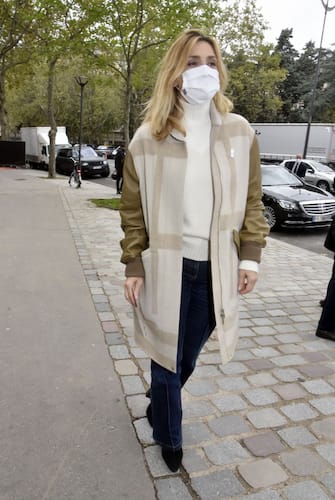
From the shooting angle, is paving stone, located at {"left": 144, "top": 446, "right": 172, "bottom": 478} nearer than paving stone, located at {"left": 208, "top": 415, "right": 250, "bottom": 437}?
Yes

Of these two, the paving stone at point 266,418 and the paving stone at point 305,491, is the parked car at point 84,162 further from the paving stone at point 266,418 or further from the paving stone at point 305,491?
the paving stone at point 305,491

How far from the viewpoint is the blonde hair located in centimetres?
206

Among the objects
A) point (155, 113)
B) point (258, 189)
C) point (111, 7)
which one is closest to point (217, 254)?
point (258, 189)

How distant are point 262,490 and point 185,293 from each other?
1065 mm

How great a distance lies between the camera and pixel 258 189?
7.43 feet

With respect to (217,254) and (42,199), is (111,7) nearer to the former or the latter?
(42,199)

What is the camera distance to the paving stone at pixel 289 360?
3620 millimetres

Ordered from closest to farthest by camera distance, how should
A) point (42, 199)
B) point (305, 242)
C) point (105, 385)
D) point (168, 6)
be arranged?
point (105, 385) < point (305, 242) < point (168, 6) < point (42, 199)

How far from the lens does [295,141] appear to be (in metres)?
29.9

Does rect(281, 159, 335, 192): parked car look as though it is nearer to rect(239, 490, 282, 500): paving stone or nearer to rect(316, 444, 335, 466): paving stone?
rect(316, 444, 335, 466): paving stone

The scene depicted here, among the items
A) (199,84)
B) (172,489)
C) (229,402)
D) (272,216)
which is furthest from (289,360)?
(272,216)

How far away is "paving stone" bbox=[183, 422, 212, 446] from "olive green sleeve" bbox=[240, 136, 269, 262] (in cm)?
113

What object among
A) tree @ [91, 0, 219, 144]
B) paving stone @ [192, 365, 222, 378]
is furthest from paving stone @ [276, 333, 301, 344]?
tree @ [91, 0, 219, 144]

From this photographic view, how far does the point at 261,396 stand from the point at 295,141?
95.6ft
